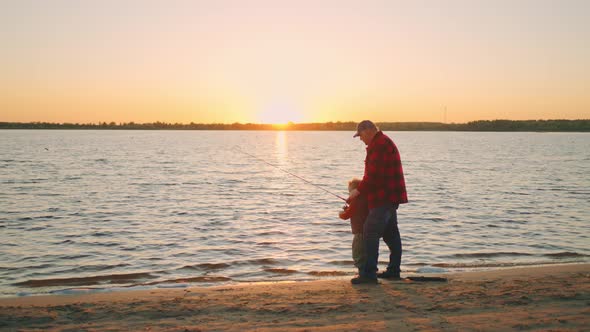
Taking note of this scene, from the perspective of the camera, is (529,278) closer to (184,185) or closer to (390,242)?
(390,242)

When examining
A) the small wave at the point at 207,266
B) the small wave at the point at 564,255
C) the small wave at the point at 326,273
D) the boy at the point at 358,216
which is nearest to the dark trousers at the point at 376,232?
the boy at the point at 358,216

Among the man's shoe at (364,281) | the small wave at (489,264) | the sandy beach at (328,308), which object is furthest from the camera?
the small wave at (489,264)

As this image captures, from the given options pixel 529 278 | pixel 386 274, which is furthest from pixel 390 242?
pixel 529 278

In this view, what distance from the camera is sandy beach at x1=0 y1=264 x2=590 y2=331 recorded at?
5301 millimetres

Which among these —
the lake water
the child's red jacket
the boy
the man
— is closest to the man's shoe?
the man

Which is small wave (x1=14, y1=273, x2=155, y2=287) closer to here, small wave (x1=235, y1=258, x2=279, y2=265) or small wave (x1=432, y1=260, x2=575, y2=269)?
small wave (x1=235, y1=258, x2=279, y2=265)

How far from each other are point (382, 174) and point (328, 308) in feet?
5.93

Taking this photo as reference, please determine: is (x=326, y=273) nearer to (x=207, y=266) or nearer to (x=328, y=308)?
(x=207, y=266)

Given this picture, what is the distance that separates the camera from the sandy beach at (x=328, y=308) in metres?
5.30

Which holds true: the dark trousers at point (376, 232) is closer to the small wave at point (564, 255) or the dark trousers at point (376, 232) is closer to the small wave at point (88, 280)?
the small wave at point (88, 280)

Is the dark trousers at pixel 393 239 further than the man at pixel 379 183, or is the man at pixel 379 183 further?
the dark trousers at pixel 393 239

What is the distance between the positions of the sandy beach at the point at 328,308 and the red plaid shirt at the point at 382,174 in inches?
42.6

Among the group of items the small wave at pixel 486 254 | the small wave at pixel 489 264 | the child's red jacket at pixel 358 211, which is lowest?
the small wave at pixel 486 254

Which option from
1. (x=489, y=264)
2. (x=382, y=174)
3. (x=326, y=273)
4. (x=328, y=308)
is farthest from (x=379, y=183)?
(x=489, y=264)
